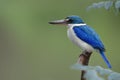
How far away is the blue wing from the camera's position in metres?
1.08

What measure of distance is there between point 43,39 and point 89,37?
1.62m

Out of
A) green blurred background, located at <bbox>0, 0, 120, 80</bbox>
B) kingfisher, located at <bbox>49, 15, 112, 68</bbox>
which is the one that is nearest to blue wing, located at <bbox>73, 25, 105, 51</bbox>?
kingfisher, located at <bbox>49, 15, 112, 68</bbox>

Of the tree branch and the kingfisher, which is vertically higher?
the kingfisher

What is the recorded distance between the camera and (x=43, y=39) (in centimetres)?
270

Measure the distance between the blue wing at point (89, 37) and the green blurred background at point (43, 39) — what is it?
1367 millimetres

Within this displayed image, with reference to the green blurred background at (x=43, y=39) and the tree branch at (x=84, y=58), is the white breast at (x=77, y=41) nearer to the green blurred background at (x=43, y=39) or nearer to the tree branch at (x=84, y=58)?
the tree branch at (x=84, y=58)

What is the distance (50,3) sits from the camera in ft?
8.59

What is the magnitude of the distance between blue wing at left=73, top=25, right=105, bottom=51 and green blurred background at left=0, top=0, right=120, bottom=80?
1.37m

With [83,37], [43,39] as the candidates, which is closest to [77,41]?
[83,37]

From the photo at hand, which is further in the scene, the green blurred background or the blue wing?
the green blurred background

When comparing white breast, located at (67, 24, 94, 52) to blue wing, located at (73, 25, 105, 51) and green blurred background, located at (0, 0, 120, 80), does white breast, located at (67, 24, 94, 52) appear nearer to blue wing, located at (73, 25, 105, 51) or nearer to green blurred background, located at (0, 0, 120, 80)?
blue wing, located at (73, 25, 105, 51)

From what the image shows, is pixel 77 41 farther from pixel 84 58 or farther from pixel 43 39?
pixel 43 39

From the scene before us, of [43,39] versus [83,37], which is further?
[43,39]

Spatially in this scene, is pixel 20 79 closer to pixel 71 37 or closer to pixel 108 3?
pixel 71 37
